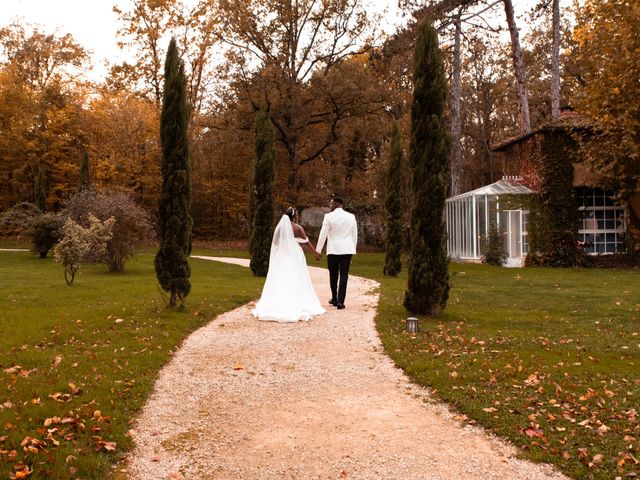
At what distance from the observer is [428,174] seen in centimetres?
917

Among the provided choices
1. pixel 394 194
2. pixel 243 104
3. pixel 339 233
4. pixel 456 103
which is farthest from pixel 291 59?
pixel 339 233

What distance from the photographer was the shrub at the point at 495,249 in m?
21.8

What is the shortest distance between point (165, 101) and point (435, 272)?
5.39 metres

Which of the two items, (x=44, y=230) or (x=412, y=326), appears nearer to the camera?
(x=412, y=326)

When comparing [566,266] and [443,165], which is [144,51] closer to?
[566,266]

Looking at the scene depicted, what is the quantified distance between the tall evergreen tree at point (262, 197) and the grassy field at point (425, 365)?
358 centimetres

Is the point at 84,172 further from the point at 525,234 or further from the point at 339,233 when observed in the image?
the point at 339,233

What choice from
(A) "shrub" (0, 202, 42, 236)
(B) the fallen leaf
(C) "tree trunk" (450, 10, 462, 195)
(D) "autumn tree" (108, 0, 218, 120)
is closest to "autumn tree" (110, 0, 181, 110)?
(D) "autumn tree" (108, 0, 218, 120)

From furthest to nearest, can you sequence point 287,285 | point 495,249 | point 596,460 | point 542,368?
1. point 495,249
2. point 287,285
3. point 542,368
4. point 596,460

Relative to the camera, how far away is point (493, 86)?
3638 centimetres

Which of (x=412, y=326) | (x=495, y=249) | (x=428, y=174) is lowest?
(x=412, y=326)

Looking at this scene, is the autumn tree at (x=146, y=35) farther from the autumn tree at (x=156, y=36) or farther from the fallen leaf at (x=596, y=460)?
the fallen leaf at (x=596, y=460)

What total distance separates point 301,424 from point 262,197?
12.1 m

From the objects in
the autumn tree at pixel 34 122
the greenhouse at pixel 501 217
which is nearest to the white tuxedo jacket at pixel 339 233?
the greenhouse at pixel 501 217
